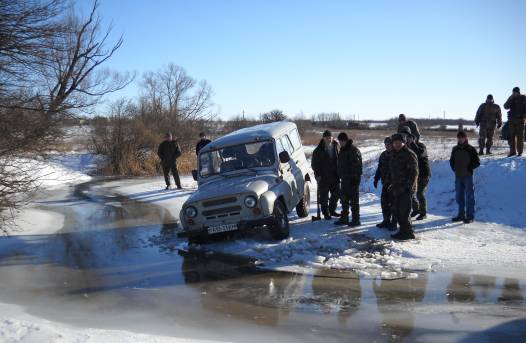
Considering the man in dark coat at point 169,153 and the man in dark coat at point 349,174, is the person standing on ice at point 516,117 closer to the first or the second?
the man in dark coat at point 349,174

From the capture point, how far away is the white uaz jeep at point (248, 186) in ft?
28.6

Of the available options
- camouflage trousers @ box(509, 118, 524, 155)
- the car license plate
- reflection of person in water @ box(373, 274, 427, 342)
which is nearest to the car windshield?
the car license plate

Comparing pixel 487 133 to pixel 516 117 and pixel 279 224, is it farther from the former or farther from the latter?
pixel 279 224

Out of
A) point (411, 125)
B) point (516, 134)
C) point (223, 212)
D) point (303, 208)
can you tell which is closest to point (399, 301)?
point (223, 212)

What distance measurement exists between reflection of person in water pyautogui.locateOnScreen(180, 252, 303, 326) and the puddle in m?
0.02

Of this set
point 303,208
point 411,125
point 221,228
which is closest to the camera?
point 221,228

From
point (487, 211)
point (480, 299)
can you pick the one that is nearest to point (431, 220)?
point (487, 211)

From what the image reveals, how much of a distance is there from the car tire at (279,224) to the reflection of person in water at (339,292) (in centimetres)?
148

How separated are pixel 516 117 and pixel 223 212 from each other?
9.52 m

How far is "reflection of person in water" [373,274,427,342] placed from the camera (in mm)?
5227

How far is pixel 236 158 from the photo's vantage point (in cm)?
1016

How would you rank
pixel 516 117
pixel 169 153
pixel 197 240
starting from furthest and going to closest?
1. pixel 169 153
2. pixel 516 117
3. pixel 197 240

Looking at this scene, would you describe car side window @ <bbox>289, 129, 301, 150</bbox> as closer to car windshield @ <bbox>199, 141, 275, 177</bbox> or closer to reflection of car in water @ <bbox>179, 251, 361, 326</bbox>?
car windshield @ <bbox>199, 141, 275, 177</bbox>

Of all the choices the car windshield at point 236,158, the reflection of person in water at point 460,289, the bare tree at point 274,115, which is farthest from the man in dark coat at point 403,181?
the bare tree at point 274,115
